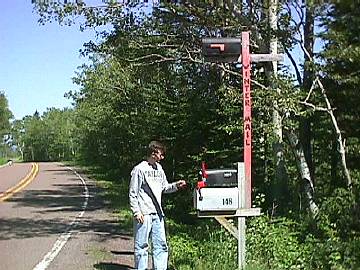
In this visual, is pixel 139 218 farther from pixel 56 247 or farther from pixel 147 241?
pixel 56 247

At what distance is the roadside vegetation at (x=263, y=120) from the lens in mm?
11781

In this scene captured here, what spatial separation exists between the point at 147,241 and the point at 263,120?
732 centimetres

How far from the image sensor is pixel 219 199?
8.36 meters

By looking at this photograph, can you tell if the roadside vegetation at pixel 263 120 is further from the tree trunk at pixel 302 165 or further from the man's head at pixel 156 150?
the man's head at pixel 156 150

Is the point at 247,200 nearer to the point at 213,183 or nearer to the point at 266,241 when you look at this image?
the point at 213,183

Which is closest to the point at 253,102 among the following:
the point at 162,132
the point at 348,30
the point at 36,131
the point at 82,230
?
the point at 348,30

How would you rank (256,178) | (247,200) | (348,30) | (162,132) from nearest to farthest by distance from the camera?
(247,200) → (348,30) → (256,178) → (162,132)

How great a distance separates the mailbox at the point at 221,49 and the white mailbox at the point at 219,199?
65.1 inches

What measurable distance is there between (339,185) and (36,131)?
106 meters

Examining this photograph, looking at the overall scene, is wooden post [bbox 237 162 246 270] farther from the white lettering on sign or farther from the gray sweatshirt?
the gray sweatshirt

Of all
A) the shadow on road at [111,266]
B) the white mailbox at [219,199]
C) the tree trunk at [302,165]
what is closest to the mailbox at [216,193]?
the white mailbox at [219,199]

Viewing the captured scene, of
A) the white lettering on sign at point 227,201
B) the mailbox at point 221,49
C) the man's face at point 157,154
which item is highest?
the mailbox at point 221,49

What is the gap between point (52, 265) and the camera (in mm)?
10781

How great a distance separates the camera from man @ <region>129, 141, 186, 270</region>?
8578 millimetres
